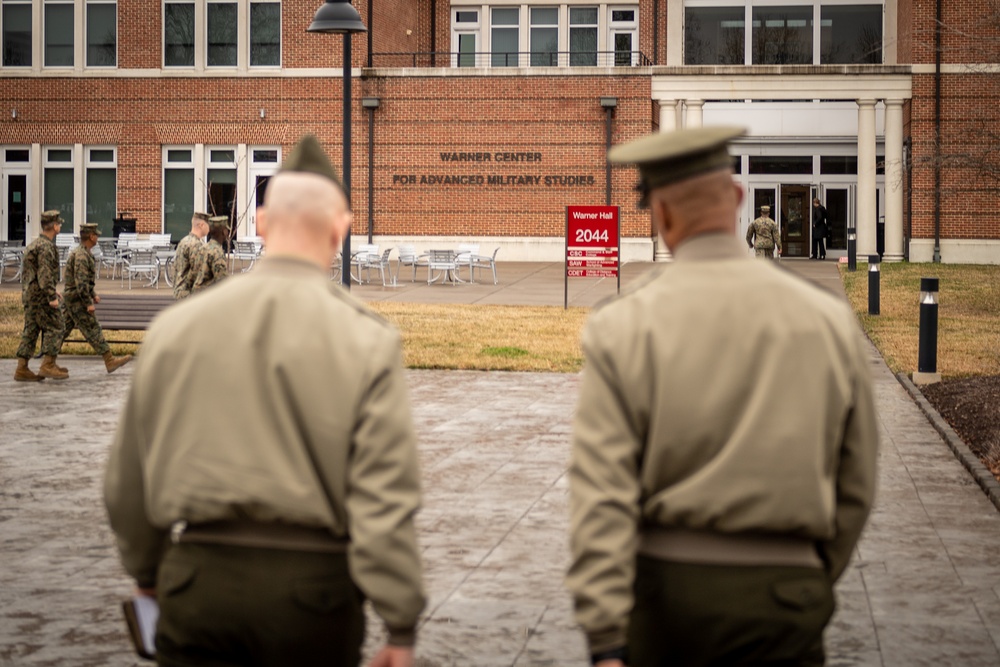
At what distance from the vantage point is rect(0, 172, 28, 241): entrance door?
39.8 m

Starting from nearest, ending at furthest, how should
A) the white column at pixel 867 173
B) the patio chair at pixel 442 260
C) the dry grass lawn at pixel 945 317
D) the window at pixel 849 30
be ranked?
1. the dry grass lawn at pixel 945 317
2. the patio chair at pixel 442 260
3. the white column at pixel 867 173
4. the window at pixel 849 30

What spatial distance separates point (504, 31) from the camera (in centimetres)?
4381

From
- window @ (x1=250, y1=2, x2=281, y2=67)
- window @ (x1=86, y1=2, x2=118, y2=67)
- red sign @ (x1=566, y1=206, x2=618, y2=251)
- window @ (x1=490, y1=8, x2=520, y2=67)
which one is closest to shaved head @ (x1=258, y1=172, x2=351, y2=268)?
red sign @ (x1=566, y1=206, x2=618, y2=251)

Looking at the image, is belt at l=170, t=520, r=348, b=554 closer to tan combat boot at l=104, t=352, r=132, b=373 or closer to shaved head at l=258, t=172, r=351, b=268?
shaved head at l=258, t=172, r=351, b=268

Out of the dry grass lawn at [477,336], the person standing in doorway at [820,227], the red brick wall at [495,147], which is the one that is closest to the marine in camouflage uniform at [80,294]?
the dry grass lawn at [477,336]

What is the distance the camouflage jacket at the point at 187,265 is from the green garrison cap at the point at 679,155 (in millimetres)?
11405

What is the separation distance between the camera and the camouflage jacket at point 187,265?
13891mm

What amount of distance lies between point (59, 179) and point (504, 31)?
14006 millimetres

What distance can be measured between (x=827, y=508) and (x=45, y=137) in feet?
129

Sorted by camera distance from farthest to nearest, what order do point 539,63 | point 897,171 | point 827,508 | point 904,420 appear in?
point 539,63
point 897,171
point 904,420
point 827,508

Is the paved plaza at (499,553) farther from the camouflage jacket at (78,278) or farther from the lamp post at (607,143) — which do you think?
the lamp post at (607,143)

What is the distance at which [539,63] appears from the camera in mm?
43062

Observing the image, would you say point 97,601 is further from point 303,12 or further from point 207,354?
point 303,12

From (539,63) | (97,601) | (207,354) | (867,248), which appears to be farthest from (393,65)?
(207,354)
